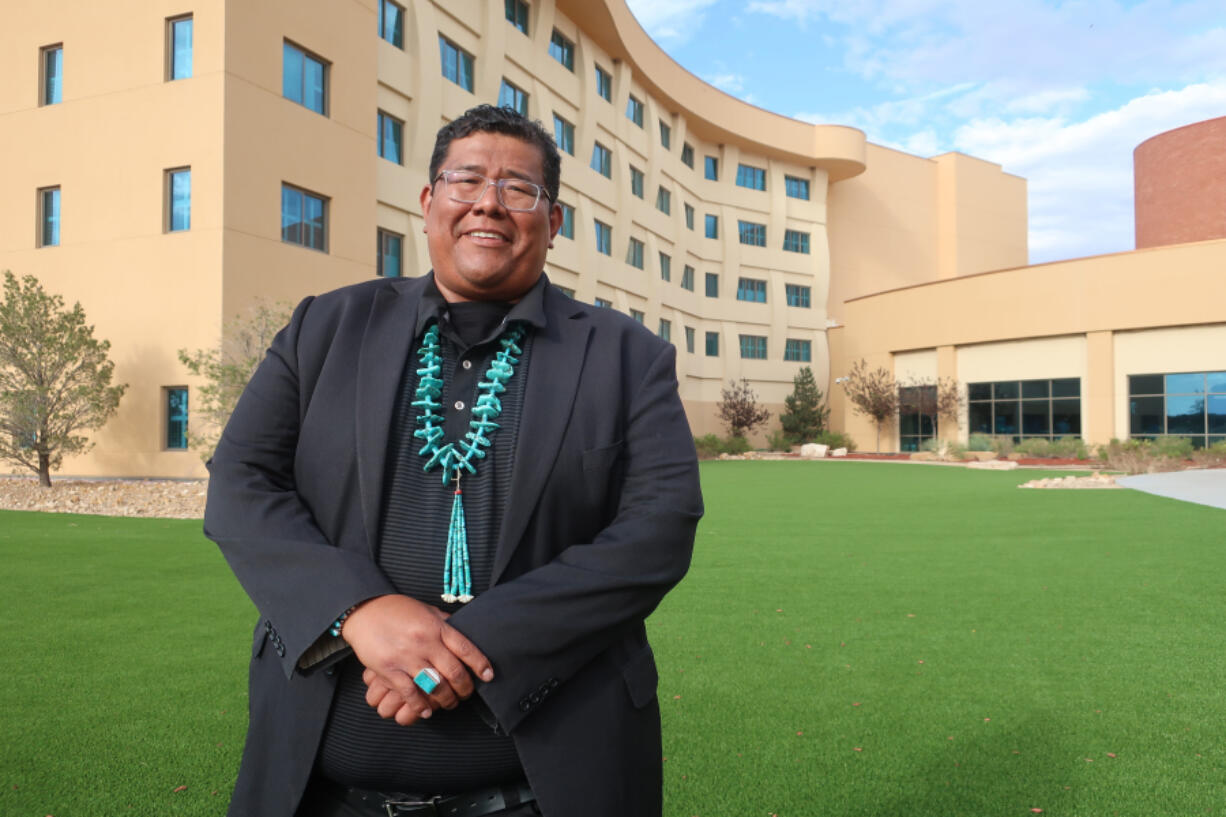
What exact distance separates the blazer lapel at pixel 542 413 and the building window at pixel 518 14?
31880mm

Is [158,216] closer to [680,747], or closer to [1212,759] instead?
[680,747]

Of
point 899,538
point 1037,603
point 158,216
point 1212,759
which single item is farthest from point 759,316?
point 1212,759

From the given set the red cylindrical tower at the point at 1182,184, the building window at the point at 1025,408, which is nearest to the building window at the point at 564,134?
the building window at the point at 1025,408

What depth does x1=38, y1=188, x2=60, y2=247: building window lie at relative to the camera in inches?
830

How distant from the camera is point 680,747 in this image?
4.05 m

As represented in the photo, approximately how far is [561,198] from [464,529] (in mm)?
33133

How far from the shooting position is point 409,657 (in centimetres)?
151

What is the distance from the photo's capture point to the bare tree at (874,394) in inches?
1741

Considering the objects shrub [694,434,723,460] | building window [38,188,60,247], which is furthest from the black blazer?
shrub [694,434,723,460]

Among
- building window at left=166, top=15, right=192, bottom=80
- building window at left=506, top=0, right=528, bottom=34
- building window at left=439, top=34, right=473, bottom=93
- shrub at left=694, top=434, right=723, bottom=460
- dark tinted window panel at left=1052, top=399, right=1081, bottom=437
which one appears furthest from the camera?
shrub at left=694, top=434, right=723, bottom=460

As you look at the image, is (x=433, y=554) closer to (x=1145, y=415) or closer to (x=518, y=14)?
(x=518, y=14)

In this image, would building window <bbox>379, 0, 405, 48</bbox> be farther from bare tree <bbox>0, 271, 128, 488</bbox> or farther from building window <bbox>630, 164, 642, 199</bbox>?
building window <bbox>630, 164, 642, 199</bbox>

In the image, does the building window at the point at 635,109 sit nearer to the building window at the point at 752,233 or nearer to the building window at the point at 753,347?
the building window at the point at 752,233

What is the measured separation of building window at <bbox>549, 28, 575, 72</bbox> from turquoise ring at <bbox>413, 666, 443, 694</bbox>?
3514cm
